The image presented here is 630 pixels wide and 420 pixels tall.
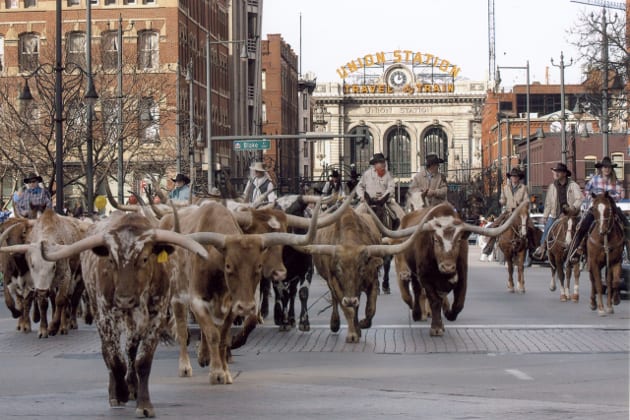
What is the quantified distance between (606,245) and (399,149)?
169m

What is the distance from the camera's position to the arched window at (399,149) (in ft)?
615

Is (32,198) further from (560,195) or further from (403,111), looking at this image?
(403,111)

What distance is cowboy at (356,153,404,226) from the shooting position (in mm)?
22500

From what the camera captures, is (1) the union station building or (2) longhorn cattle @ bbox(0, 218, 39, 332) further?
(1) the union station building

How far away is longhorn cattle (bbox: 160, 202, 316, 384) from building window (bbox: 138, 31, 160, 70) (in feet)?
183

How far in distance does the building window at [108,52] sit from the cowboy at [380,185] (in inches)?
1333

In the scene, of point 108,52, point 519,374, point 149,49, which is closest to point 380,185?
point 519,374

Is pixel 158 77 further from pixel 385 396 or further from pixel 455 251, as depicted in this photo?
pixel 385 396

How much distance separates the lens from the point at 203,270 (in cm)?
1330

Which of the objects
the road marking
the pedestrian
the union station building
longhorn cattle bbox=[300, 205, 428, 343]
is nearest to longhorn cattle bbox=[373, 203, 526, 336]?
longhorn cattle bbox=[300, 205, 428, 343]

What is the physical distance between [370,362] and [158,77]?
5084 centimetres

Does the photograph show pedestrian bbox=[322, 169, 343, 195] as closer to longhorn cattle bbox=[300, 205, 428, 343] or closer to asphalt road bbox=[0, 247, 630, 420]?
asphalt road bbox=[0, 247, 630, 420]

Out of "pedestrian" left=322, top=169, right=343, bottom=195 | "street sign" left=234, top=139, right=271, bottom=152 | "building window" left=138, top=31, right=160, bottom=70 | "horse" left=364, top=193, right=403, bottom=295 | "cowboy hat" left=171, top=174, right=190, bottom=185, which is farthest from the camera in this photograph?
"building window" left=138, top=31, right=160, bottom=70

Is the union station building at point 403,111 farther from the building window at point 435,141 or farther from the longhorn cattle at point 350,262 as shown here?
the longhorn cattle at point 350,262
